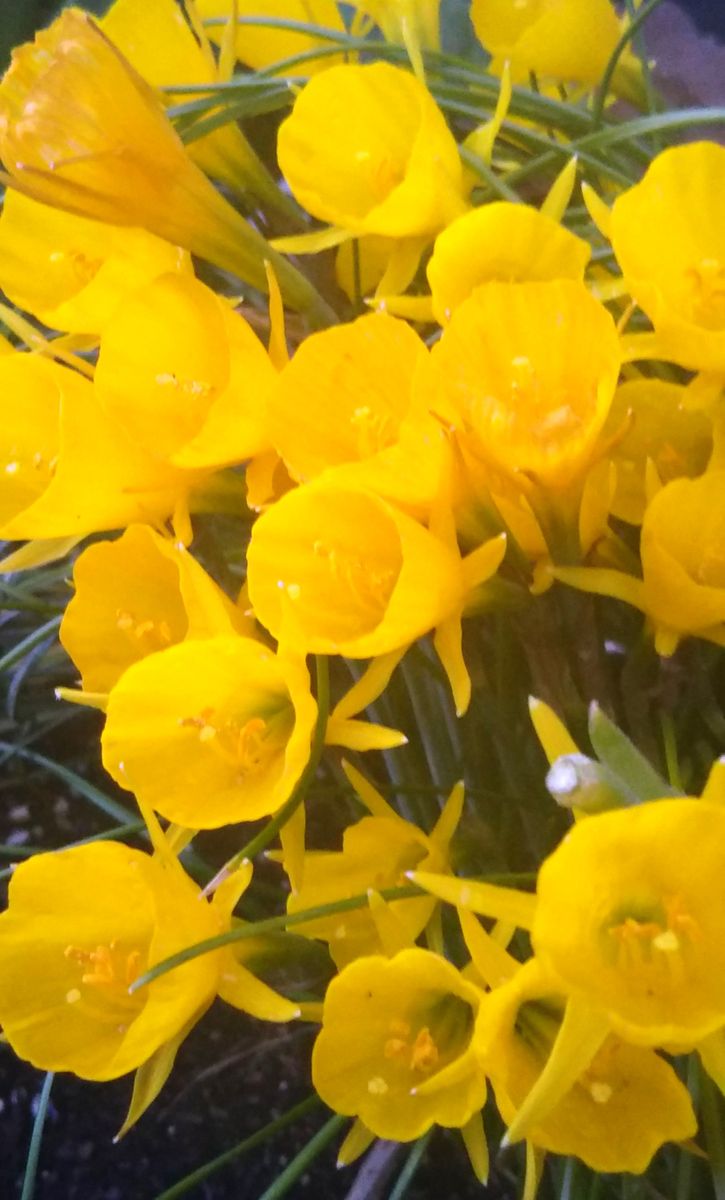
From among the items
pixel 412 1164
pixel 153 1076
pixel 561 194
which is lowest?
pixel 412 1164

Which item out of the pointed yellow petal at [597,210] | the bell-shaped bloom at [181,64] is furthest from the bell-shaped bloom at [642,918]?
the bell-shaped bloom at [181,64]

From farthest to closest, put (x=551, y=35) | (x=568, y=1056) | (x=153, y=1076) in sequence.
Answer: (x=551, y=35) < (x=153, y=1076) < (x=568, y=1056)

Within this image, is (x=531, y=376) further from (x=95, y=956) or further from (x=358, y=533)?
(x=95, y=956)

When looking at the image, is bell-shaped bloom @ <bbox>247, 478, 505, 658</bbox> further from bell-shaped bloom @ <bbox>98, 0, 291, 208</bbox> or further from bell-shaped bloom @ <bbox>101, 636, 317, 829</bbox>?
bell-shaped bloom @ <bbox>98, 0, 291, 208</bbox>

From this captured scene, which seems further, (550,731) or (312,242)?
(312,242)

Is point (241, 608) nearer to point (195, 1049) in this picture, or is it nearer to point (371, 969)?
point (371, 969)

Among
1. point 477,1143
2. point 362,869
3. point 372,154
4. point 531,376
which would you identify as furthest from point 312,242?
point 477,1143

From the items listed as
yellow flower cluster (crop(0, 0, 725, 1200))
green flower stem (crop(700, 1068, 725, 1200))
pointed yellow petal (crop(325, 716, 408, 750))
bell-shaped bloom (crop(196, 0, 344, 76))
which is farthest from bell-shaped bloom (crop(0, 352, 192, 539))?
green flower stem (crop(700, 1068, 725, 1200))
